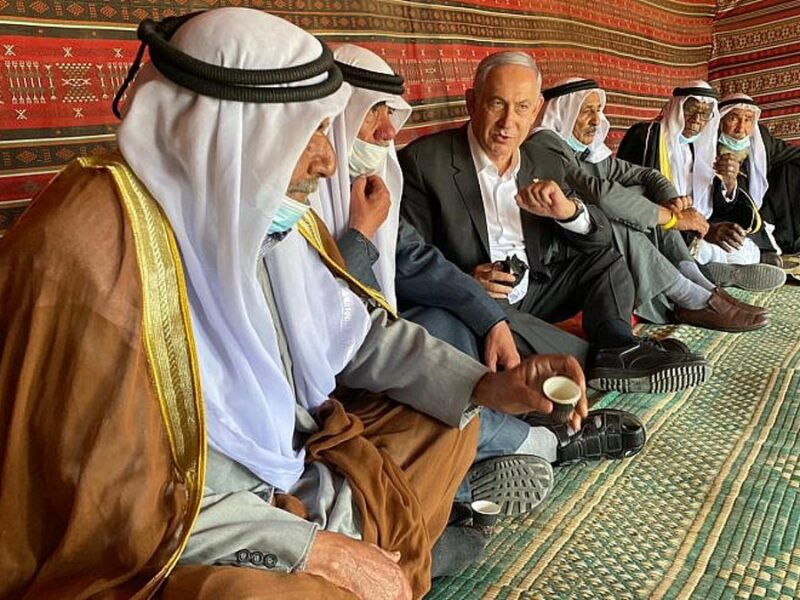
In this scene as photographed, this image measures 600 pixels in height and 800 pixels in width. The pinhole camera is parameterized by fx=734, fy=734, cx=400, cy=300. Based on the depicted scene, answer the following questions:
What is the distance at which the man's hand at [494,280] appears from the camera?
230cm

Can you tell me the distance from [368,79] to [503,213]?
2.63ft

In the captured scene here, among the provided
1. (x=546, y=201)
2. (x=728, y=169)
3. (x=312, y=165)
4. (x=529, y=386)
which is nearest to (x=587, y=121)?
(x=546, y=201)

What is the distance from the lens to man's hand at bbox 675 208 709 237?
3.03 metres

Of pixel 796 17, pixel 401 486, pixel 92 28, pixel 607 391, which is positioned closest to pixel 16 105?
pixel 92 28

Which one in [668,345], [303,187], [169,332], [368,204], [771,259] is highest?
[303,187]

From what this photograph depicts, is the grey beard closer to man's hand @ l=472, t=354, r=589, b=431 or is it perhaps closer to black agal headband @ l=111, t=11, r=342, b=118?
black agal headband @ l=111, t=11, r=342, b=118

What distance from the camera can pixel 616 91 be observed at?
186 inches

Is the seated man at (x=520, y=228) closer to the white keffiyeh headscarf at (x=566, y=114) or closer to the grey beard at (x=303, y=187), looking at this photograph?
the white keffiyeh headscarf at (x=566, y=114)

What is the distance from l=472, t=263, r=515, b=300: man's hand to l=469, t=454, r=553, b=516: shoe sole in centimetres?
70

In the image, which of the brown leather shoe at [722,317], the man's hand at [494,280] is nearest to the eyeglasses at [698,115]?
the brown leather shoe at [722,317]

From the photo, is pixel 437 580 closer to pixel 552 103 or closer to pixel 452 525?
pixel 452 525

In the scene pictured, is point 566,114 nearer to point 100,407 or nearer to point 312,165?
point 312,165

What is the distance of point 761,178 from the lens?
13.6 ft

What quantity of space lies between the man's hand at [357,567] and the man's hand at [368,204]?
0.88m
